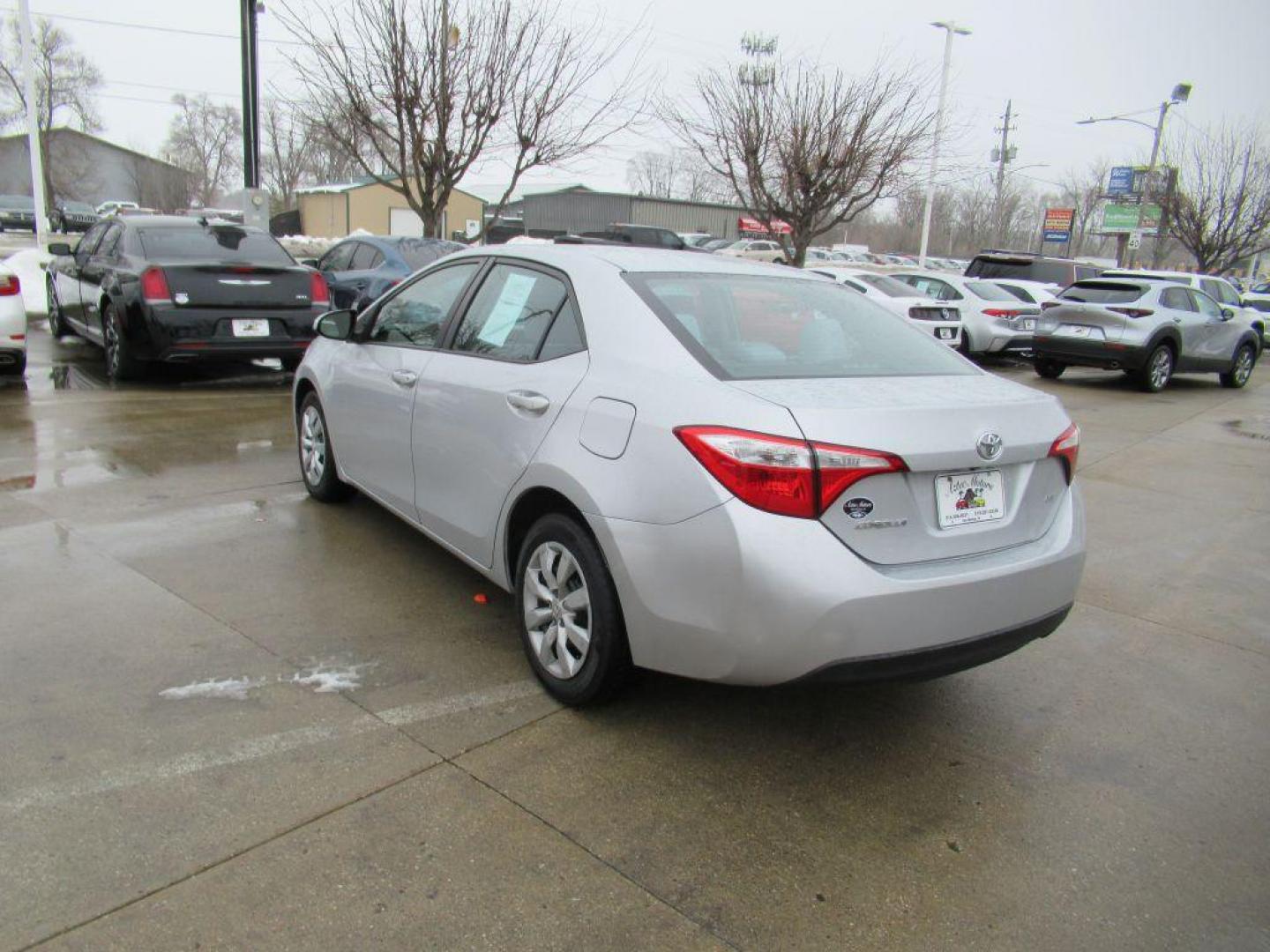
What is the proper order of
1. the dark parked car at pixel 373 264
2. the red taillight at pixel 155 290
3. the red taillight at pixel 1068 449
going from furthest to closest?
→ the dark parked car at pixel 373 264 → the red taillight at pixel 155 290 → the red taillight at pixel 1068 449

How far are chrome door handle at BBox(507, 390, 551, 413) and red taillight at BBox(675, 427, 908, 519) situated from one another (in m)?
0.87

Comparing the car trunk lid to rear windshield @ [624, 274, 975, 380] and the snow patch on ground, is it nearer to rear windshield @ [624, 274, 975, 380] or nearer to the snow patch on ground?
rear windshield @ [624, 274, 975, 380]

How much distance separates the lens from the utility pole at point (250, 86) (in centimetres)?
1317

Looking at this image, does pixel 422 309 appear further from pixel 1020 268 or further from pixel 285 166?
pixel 285 166

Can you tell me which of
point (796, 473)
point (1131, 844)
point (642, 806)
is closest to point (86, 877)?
point (642, 806)

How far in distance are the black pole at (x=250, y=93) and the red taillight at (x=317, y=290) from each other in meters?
5.09

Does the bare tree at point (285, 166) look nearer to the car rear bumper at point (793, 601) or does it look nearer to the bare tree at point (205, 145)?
the bare tree at point (205, 145)

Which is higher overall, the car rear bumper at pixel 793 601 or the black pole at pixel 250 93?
the black pole at pixel 250 93

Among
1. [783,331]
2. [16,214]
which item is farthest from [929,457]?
[16,214]

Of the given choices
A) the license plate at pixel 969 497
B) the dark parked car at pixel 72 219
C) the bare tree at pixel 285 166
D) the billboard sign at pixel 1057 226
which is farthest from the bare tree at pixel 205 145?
the license plate at pixel 969 497

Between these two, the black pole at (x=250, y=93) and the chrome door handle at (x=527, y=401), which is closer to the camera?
the chrome door handle at (x=527, y=401)

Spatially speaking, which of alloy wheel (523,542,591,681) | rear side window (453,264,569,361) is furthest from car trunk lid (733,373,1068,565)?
rear side window (453,264,569,361)

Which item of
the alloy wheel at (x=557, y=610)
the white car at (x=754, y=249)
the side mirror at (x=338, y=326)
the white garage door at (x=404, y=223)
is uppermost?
the white garage door at (x=404, y=223)

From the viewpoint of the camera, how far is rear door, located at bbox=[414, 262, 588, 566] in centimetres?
335
